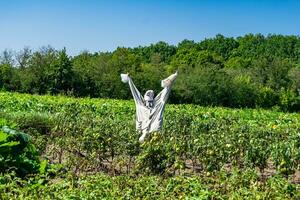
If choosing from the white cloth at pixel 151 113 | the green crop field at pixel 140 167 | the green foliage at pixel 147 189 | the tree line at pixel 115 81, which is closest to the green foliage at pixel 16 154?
the green crop field at pixel 140 167

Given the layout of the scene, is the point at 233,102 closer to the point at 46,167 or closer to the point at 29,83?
the point at 29,83

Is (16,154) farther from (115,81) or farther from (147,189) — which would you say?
(115,81)

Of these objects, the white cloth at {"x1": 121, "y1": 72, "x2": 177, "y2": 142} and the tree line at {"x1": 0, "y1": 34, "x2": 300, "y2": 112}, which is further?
the tree line at {"x1": 0, "y1": 34, "x2": 300, "y2": 112}

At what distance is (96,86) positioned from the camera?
4922cm

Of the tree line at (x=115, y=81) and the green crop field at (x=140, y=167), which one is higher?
the tree line at (x=115, y=81)

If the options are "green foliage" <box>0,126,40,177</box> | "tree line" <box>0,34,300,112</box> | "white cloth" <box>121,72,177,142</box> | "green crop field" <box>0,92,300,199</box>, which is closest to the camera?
"green crop field" <box>0,92,300,199</box>

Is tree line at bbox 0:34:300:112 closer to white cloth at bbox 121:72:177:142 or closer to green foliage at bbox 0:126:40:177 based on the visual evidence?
white cloth at bbox 121:72:177:142

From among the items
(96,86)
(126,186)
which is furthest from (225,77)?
(126,186)

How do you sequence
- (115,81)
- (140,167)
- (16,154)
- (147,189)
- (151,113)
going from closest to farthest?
(147,189), (16,154), (140,167), (151,113), (115,81)

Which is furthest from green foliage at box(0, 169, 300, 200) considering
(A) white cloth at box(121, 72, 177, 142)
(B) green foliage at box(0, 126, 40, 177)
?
(A) white cloth at box(121, 72, 177, 142)

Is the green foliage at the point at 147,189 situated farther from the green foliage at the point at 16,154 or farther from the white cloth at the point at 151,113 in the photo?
the white cloth at the point at 151,113

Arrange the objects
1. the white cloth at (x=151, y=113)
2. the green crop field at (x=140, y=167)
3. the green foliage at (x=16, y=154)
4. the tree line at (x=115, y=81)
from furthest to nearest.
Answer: the tree line at (x=115, y=81) → the white cloth at (x=151, y=113) → the green foliage at (x=16, y=154) → the green crop field at (x=140, y=167)

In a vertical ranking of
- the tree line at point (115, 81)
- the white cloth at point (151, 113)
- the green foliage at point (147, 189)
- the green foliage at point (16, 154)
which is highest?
the tree line at point (115, 81)

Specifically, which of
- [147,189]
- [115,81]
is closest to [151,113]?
[147,189]
